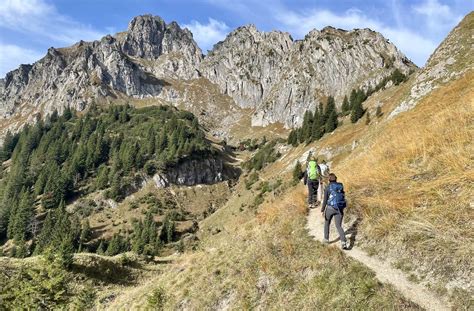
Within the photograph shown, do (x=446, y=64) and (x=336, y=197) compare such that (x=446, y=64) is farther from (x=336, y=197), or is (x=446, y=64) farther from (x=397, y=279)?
(x=397, y=279)

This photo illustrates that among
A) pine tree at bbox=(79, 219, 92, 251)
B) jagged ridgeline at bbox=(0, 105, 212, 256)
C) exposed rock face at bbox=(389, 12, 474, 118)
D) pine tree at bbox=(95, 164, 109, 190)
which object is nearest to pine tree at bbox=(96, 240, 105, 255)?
pine tree at bbox=(79, 219, 92, 251)

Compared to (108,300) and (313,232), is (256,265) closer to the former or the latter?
(313,232)

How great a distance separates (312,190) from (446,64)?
52.8 metres

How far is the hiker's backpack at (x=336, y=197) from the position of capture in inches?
468

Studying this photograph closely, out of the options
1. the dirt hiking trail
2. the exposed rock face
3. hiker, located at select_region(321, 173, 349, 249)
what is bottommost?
the dirt hiking trail

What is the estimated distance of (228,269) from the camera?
13.7 m

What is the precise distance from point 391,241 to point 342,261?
4.99 feet

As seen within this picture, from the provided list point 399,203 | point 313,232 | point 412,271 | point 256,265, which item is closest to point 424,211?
point 399,203

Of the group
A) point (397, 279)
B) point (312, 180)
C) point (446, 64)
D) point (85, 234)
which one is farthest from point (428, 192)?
point (85, 234)

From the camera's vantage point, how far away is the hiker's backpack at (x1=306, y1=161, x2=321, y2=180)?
17.5 metres

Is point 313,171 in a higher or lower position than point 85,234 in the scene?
higher

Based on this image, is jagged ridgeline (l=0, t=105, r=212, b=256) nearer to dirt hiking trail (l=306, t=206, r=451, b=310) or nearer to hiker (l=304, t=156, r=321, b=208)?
hiker (l=304, t=156, r=321, b=208)

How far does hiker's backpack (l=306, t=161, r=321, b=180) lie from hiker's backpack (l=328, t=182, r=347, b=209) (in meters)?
5.22

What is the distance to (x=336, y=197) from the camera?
39.3 feet
